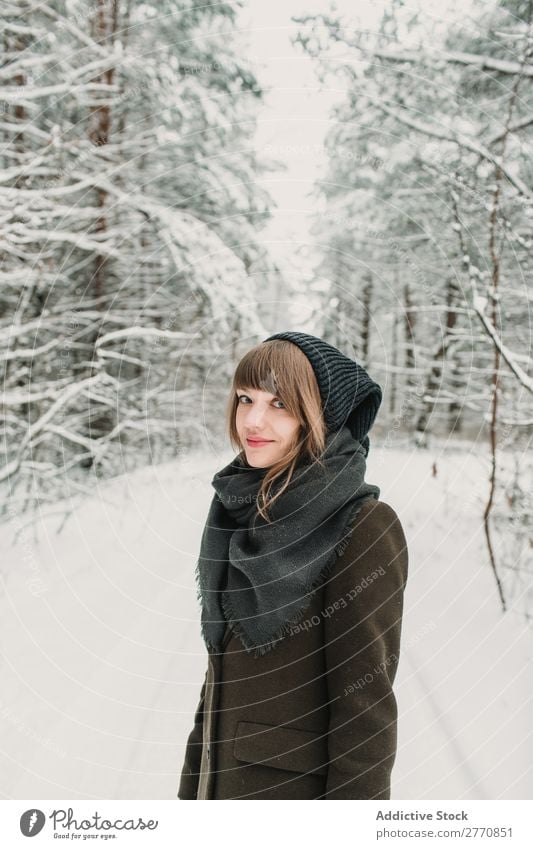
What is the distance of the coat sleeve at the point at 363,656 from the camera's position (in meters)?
1.00

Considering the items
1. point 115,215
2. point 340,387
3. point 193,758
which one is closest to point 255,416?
point 340,387

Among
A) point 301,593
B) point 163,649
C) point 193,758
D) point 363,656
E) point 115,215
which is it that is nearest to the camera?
point 363,656

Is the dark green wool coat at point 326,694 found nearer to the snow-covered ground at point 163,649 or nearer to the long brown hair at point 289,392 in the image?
the long brown hair at point 289,392

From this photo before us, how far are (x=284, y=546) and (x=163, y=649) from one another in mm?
2008

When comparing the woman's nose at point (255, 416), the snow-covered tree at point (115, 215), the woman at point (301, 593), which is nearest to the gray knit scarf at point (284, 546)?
the woman at point (301, 593)

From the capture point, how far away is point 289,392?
1.17 m

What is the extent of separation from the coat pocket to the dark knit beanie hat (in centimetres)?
65

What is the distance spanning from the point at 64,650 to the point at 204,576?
1857 mm

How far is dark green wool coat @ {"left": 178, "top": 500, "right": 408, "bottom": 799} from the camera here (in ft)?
3.32

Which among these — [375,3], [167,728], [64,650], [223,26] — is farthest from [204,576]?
[223,26]

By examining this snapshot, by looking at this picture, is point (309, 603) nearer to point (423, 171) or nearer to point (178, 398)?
point (423, 171)

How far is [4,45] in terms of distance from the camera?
2.83 m

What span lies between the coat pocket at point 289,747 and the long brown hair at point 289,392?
17.3 inches

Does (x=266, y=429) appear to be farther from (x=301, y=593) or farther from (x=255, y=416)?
(x=301, y=593)
